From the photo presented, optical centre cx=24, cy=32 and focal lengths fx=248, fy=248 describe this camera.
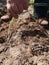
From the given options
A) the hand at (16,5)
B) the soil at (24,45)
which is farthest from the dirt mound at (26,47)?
the hand at (16,5)

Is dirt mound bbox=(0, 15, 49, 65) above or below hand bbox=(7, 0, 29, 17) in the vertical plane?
below

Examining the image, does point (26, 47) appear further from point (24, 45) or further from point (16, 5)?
point (16, 5)

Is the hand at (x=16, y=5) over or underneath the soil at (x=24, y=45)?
over

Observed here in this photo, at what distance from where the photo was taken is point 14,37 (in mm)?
2449

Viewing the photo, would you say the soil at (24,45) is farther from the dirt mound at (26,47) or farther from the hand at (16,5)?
the hand at (16,5)

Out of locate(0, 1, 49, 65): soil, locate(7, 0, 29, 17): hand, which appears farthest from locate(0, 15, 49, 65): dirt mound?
locate(7, 0, 29, 17): hand

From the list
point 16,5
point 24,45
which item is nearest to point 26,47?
point 24,45

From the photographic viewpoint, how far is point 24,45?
2.21m

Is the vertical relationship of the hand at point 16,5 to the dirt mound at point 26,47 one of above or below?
above

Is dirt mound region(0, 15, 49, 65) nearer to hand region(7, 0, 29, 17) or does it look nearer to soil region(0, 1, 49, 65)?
soil region(0, 1, 49, 65)

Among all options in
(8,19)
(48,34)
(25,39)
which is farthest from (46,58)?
(8,19)

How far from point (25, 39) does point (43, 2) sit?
3.49 feet

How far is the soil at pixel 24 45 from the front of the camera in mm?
1941

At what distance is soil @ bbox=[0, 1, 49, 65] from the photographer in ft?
6.37
